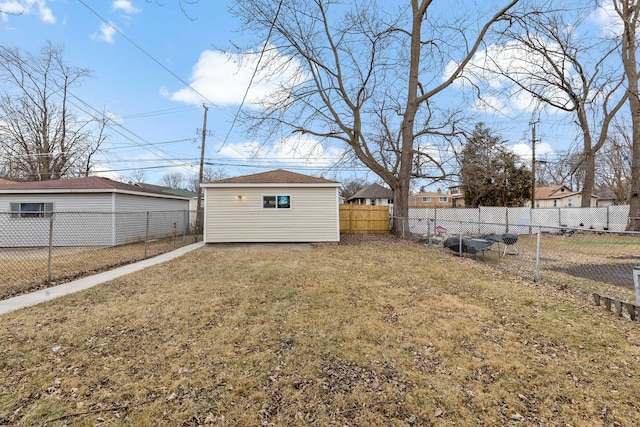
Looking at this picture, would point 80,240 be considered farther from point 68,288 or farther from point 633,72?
point 633,72

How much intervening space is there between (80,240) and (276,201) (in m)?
8.19

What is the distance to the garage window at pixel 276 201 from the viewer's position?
12.0 metres

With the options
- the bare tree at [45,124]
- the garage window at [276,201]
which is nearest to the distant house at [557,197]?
the garage window at [276,201]

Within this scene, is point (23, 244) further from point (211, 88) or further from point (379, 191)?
point (379, 191)

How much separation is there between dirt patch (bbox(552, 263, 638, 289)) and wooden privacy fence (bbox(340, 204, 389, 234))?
341 inches

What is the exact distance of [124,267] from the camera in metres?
7.52

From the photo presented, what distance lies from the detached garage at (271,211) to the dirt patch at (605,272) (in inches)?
294

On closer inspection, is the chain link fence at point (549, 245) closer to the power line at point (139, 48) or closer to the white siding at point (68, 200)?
the power line at point (139, 48)

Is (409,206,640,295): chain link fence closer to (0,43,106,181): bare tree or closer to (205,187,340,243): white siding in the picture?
(205,187,340,243): white siding

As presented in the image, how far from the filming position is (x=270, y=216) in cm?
1204

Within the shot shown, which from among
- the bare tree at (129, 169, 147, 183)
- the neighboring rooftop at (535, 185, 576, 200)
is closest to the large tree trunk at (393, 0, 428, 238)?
the neighboring rooftop at (535, 185, 576, 200)

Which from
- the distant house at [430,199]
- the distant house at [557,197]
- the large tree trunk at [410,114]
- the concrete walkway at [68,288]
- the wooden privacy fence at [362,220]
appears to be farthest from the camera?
the distant house at [430,199]

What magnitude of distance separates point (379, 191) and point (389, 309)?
3728cm

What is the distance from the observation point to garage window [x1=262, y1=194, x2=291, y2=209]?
472 inches
